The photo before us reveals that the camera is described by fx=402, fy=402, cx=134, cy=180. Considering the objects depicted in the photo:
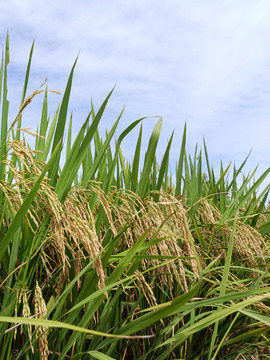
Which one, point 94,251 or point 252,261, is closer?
point 94,251

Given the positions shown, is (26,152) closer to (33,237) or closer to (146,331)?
(33,237)

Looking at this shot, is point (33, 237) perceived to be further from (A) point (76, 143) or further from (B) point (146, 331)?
(B) point (146, 331)

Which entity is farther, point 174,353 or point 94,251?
point 174,353

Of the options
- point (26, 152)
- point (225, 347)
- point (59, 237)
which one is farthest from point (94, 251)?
point (225, 347)

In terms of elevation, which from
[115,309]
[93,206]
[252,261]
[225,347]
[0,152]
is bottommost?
[225,347]

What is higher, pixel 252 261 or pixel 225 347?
pixel 252 261

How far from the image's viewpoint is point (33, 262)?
148 cm

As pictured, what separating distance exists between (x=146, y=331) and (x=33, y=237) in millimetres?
741

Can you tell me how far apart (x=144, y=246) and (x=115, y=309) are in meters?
0.38

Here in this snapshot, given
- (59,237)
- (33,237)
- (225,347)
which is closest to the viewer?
(59,237)

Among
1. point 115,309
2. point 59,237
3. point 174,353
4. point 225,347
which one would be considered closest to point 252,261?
point 225,347

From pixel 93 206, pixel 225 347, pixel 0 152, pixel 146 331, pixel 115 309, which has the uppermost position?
pixel 0 152

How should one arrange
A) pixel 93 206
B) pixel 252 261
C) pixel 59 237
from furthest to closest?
pixel 252 261 < pixel 93 206 < pixel 59 237

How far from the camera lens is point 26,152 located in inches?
51.2
